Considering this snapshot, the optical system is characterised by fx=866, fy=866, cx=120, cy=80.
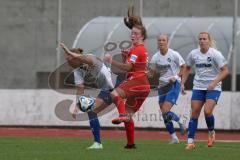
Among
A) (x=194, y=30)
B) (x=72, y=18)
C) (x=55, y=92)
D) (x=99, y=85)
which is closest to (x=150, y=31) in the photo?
(x=194, y=30)

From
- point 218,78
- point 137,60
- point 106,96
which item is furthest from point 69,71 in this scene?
point 137,60

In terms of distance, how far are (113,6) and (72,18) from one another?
2150 millimetres

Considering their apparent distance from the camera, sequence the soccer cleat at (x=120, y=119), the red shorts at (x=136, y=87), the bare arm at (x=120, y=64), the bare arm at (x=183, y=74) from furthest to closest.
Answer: the bare arm at (x=183, y=74), the red shorts at (x=136, y=87), the soccer cleat at (x=120, y=119), the bare arm at (x=120, y=64)

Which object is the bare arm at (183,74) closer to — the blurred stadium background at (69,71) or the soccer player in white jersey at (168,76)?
the soccer player in white jersey at (168,76)

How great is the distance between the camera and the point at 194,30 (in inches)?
1305

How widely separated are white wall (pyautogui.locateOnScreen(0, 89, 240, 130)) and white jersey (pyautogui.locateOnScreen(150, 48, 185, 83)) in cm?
719

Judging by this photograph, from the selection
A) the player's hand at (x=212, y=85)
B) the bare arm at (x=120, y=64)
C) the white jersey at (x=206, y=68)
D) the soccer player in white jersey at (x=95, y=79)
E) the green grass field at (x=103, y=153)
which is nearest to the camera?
the green grass field at (x=103, y=153)

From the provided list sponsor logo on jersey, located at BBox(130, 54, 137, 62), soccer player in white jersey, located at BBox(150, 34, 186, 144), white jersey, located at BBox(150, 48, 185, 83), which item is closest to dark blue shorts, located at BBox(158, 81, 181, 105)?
soccer player in white jersey, located at BBox(150, 34, 186, 144)

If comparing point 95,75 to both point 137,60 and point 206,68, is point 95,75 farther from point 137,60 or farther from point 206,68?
point 206,68

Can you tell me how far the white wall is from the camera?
26.6 metres

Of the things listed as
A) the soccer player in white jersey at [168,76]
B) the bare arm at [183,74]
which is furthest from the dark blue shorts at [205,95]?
the soccer player in white jersey at [168,76]

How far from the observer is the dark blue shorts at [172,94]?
19016mm

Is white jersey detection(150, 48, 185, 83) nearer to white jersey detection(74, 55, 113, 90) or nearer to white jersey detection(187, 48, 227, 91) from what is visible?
white jersey detection(187, 48, 227, 91)

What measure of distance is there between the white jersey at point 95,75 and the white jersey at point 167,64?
10.5 feet
